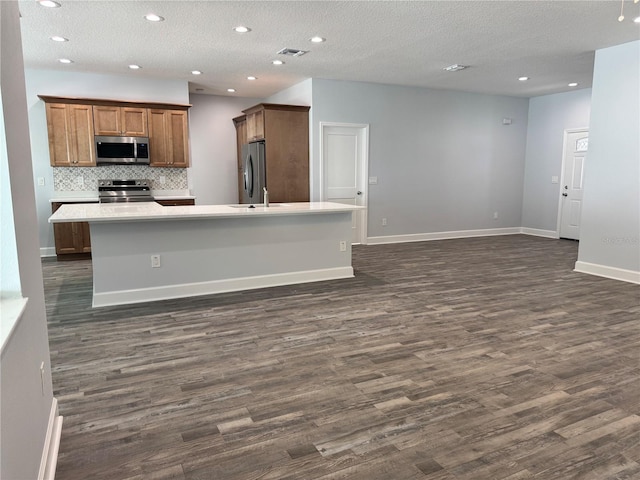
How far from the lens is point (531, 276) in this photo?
211 inches

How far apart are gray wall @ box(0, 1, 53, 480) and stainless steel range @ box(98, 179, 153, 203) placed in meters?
5.05

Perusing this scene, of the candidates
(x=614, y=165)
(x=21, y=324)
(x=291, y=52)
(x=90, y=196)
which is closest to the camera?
(x=21, y=324)

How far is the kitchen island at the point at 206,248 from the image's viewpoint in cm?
→ 416

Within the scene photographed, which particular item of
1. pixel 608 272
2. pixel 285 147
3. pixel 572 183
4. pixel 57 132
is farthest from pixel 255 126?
pixel 572 183

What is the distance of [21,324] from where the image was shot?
4.94ft

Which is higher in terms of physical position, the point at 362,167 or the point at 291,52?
the point at 291,52

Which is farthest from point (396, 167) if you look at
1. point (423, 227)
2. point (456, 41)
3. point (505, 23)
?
point (505, 23)

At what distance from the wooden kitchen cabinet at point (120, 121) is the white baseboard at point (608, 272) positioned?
6502 mm

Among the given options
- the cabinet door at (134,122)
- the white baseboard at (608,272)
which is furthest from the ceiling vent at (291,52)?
the white baseboard at (608,272)

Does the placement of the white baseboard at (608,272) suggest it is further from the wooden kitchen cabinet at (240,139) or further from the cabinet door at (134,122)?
the cabinet door at (134,122)

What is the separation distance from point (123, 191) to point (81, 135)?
981mm

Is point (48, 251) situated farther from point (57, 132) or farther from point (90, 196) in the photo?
point (57, 132)

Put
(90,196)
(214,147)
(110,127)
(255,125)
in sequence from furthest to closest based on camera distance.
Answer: (214,147)
(255,125)
(90,196)
(110,127)

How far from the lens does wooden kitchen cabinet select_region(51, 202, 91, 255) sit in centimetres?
625
